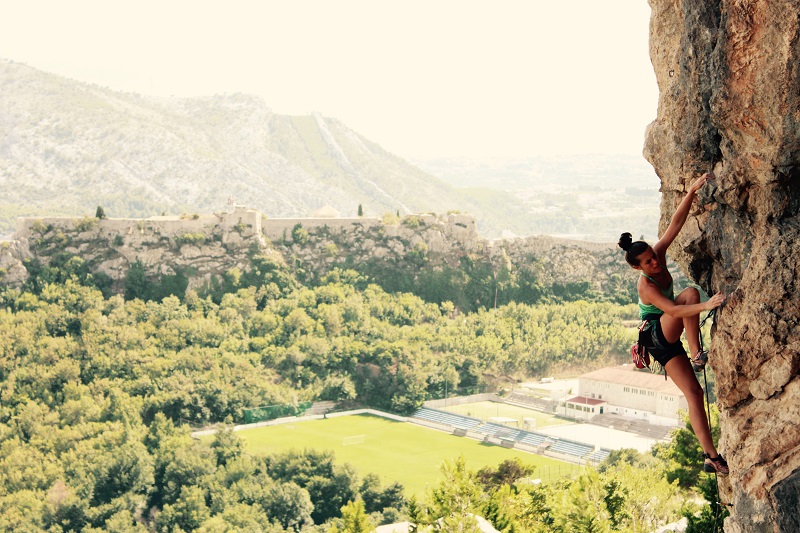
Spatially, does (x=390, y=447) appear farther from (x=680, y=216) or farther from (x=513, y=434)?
(x=680, y=216)

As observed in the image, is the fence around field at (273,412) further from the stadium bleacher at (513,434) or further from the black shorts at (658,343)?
the black shorts at (658,343)

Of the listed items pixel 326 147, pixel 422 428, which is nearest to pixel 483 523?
pixel 422 428

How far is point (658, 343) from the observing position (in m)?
7.06

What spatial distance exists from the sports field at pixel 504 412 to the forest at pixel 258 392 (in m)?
1.77

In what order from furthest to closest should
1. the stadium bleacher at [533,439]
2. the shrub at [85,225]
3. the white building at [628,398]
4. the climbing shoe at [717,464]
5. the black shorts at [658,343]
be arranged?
1. the shrub at [85,225]
2. the white building at [628,398]
3. the stadium bleacher at [533,439]
4. the black shorts at [658,343]
5. the climbing shoe at [717,464]

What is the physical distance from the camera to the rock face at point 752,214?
5.81 m

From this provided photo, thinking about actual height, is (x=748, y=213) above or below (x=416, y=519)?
above

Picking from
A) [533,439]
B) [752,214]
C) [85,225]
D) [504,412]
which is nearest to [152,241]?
[85,225]

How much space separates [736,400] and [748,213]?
1210 mm

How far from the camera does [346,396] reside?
46.4m

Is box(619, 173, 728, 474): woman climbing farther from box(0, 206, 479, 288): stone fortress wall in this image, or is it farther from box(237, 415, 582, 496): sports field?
box(0, 206, 479, 288): stone fortress wall

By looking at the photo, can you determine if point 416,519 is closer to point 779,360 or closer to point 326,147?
point 779,360

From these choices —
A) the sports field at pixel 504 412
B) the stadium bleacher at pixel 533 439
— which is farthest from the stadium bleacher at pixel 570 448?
the sports field at pixel 504 412

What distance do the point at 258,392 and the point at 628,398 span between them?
1589 centimetres
